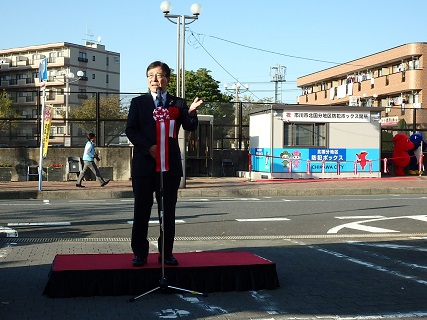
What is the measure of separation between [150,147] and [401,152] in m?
25.3

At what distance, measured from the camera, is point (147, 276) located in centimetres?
567

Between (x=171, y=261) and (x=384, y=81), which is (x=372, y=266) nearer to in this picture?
(x=171, y=261)

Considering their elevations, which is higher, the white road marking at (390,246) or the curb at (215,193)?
the curb at (215,193)

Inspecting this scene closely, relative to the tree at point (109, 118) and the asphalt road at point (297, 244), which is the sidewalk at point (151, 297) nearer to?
the asphalt road at point (297, 244)

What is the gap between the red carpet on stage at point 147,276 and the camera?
5.50 meters

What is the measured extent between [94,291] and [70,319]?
0.73 meters

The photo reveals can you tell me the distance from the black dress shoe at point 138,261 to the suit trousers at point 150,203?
0.04m

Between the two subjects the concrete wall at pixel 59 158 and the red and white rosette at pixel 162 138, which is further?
the concrete wall at pixel 59 158

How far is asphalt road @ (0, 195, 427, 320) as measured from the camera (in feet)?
17.3

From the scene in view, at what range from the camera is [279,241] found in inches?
395

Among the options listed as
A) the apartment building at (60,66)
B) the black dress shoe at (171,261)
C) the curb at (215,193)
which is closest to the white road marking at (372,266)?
the black dress shoe at (171,261)

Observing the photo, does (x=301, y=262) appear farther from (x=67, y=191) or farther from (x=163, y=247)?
(x=67, y=191)

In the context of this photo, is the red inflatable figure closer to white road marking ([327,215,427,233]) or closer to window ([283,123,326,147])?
window ([283,123,326,147])

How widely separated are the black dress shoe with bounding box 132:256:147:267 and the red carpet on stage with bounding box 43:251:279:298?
0.16 ft
